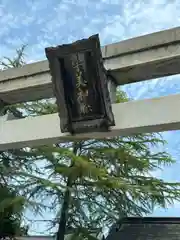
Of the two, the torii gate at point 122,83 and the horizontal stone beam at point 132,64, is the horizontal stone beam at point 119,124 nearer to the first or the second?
the torii gate at point 122,83

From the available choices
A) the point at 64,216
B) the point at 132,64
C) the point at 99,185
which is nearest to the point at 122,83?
the point at 132,64

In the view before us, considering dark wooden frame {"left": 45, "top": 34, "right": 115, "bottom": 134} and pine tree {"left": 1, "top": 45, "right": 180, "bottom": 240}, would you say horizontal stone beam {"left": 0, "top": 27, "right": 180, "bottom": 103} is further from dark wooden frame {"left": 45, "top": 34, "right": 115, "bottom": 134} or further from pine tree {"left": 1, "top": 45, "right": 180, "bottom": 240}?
pine tree {"left": 1, "top": 45, "right": 180, "bottom": 240}

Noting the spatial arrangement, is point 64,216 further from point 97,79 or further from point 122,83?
point 97,79

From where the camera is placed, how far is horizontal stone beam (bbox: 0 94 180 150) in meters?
2.25

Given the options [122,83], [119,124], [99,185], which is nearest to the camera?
[119,124]

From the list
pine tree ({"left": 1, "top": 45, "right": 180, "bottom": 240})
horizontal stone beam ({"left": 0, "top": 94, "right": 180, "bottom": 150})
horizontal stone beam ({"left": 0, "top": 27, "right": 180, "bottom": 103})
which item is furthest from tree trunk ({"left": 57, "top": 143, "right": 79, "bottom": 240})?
horizontal stone beam ({"left": 0, "top": 27, "right": 180, "bottom": 103})

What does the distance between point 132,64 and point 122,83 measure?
254 millimetres

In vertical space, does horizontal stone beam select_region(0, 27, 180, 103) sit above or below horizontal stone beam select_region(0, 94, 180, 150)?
above

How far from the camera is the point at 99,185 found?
19.5 feet

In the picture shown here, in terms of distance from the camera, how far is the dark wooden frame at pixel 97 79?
7.73ft

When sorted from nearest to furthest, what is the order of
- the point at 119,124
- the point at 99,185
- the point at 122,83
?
the point at 119,124, the point at 122,83, the point at 99,185

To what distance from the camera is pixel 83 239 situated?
596 cm

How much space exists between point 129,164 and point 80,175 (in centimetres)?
123

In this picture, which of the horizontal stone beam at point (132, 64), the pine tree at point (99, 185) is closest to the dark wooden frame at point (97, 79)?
the horizontal stone beam at point (132, 64)
